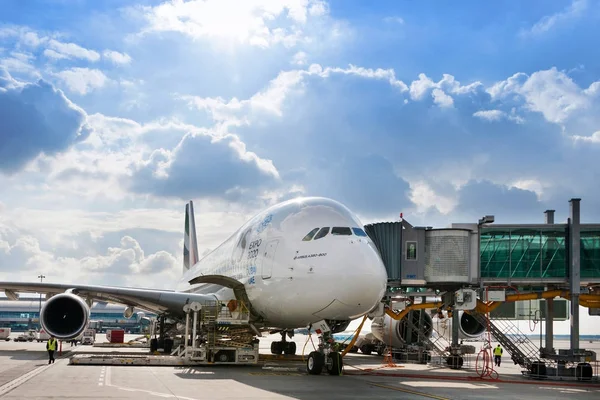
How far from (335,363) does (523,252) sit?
28.3ft

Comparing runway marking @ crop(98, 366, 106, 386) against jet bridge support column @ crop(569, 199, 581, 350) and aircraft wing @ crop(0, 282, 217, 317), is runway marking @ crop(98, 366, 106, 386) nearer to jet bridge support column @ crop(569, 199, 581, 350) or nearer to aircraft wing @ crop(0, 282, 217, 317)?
aircraft wing @ crop(0, 282, 217, 317)

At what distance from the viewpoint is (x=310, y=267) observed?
643 inches

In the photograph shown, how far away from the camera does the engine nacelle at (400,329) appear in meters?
30.7

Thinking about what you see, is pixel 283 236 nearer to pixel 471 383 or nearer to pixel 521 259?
pixel 471 383

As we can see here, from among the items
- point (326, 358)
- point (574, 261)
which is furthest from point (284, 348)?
point (574, 261)

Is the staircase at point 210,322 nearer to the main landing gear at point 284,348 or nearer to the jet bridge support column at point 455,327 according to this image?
the main landing gear at point 284,348

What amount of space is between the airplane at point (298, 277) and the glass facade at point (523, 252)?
169 inches

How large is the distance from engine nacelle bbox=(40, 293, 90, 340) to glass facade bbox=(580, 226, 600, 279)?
1632cm

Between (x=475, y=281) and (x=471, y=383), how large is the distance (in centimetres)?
524

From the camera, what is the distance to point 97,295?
26219 mm

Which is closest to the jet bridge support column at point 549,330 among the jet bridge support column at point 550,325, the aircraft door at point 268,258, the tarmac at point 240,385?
the jet bridge support column at point 550,325

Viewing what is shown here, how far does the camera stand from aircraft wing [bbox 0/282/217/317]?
887 inches

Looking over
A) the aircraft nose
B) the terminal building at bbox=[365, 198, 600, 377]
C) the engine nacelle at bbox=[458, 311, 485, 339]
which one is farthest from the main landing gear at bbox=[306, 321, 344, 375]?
the engine nacelle at bbox=[458, 311, 485, 339]

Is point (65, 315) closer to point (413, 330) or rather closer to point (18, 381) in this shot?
point (18, 381)
